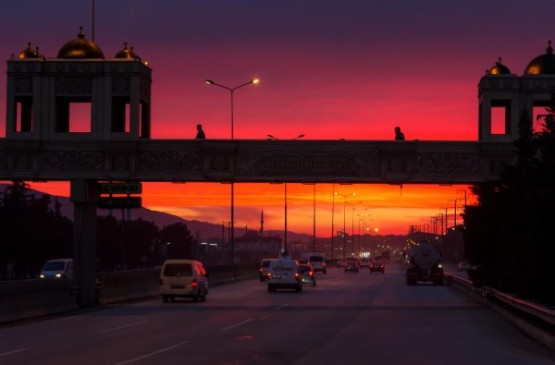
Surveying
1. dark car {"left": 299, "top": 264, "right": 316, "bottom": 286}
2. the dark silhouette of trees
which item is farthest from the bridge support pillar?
dark car {"left": 299, "top": 264, "right": 316, "bottom": 286}

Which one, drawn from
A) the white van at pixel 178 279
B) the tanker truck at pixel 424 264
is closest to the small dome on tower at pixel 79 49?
the white van at pixel 178 279

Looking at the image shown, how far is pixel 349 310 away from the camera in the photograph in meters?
37.8

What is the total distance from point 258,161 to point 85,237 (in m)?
7.74

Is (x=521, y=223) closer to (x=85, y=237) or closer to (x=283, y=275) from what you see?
(x=85, y=237)

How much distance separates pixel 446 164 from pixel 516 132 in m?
3.78

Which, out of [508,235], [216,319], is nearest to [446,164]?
[508,235]

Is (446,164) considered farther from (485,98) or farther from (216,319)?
(216,319)

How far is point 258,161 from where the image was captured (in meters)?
40.2

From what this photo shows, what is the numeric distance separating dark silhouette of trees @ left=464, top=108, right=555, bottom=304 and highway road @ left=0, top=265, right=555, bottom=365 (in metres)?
1.75

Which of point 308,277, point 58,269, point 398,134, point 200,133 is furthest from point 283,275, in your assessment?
point 398,134

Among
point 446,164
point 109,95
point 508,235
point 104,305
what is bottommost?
point 104,305

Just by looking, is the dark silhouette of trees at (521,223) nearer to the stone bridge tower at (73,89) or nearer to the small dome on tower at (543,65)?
the small dome on tower at (543,65)

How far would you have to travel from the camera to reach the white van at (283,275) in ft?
181

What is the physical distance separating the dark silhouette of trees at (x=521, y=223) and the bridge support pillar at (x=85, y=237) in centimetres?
1638
